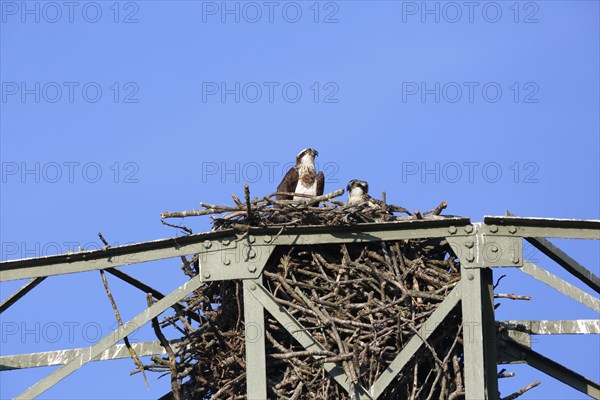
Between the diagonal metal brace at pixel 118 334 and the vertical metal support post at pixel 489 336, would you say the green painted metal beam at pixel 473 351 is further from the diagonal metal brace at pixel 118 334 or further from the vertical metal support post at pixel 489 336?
the diagonal metal brace at pixel 118 334

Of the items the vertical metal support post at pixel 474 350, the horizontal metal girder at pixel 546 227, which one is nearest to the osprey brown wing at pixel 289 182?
the horizontal metal girder at pixel 546 227

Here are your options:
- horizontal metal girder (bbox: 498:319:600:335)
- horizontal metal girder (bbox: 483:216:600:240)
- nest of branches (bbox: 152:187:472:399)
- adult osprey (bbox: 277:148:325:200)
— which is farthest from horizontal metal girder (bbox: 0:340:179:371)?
adult osprey (bbox: 277:148:325:200)

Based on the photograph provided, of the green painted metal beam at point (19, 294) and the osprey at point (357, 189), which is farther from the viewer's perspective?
the osprey at point (357, 189)

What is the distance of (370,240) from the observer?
30.4 feet

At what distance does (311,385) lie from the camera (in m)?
9.10

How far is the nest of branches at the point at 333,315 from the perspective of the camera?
9.09 m

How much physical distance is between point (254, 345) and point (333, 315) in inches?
33.2

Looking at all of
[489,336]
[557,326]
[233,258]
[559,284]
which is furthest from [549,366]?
[233,258]

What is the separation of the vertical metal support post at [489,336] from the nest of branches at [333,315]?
0.25 m

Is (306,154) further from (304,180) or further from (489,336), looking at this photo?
(489,336)

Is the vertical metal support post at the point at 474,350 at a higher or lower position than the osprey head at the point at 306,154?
lower

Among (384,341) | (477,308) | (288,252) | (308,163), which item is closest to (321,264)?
(288,252)

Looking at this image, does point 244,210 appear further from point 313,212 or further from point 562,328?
point 562,328

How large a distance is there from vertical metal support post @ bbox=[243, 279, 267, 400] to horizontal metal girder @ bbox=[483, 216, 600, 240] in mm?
1844
